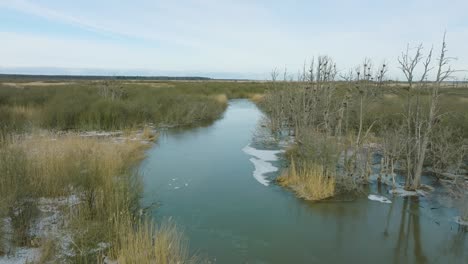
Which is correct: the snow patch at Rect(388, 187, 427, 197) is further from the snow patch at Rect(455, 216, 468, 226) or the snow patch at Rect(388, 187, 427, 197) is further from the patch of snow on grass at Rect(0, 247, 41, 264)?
the patch of snow on grass at Rect(0, 247, 41, 264)

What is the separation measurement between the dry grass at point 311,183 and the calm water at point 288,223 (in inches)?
10.3

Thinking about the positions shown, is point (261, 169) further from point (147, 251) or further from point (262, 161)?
point (147, 251)

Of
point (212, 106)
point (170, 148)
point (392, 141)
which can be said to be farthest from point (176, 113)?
point (392, 141)

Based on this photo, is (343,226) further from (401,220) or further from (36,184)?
(36,184)

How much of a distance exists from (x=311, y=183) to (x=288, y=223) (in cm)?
159

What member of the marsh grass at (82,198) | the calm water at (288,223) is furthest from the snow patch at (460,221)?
the marsh grass at (82,198)

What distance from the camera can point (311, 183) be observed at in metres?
8.04

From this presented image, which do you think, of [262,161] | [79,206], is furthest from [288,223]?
[262,161]

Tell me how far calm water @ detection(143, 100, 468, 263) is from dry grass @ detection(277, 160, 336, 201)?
0.86 ft

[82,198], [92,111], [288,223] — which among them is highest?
[92,111]

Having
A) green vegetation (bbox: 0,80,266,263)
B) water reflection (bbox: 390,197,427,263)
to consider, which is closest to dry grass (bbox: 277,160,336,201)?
water reflection (bbox: 390,197,427,263)

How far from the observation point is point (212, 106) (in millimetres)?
24719

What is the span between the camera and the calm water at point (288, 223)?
5566 millimetres

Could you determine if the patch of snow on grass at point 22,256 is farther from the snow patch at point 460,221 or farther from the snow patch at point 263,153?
the snow patch at point 263,153
